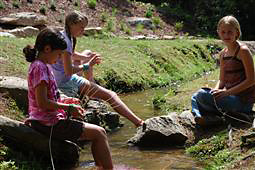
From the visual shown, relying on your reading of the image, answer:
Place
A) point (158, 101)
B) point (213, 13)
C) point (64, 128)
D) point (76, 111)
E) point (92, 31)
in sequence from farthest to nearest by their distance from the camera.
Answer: point (213, 13)
point (92, 31)
point (158, 101)
point (64, 128)
point (76, 111)

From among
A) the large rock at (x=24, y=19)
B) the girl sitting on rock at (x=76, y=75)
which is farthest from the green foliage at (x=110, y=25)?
the girl sitting on rock at (x=76, y=75)

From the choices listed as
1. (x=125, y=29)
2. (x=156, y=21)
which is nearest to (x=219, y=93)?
(x=125, y=29)

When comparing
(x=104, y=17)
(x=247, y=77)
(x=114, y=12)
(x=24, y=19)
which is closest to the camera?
(x=247, y=77)

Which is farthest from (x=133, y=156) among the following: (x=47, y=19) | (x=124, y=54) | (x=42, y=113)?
(x=47, y=19)

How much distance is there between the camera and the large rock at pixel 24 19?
1719cm

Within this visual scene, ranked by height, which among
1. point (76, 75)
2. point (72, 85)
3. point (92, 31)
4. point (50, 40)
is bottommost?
point (72, 85)

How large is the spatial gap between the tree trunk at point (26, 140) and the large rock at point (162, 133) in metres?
1.30

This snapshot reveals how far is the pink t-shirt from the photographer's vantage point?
485 centimetres

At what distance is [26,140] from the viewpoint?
5242 millimetres

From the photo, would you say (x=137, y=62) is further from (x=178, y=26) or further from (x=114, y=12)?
(x=178, y=26)

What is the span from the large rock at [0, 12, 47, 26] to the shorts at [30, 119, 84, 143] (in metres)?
12.7

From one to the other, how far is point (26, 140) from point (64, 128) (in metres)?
0.48

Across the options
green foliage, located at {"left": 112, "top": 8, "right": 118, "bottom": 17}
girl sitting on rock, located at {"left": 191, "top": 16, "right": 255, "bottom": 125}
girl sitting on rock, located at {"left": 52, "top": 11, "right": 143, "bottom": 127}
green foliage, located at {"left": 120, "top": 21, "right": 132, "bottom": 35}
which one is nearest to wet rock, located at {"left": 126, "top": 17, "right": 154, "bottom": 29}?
green foliage, located at {"left": 112, "top": 8, "right": 118, "bottom": 17}

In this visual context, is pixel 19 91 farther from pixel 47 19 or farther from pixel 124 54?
pixel 47 19
